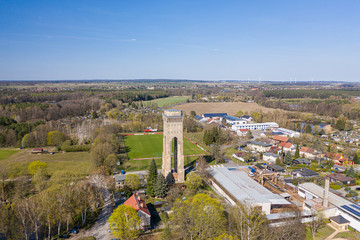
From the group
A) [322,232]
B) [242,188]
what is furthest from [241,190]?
[322,232]

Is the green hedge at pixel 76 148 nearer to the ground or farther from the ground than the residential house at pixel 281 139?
nearer to the ground

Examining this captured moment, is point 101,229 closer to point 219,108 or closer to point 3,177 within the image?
point 3,177

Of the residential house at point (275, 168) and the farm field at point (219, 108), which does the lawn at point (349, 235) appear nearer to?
the residential house at point (275, 168)

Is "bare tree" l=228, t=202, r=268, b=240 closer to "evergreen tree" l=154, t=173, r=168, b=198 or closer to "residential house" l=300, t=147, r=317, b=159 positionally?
"evergreen tree" l=154, t=173, r=168, b=198

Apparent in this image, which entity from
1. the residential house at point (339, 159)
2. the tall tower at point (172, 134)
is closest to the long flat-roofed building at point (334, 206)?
the tall tower at point (172, 134)

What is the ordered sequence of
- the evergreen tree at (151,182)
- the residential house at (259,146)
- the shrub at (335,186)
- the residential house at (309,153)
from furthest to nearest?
the residential house at (259,146)
the residential house at (309,153)
the shrub at (335,186)
the evergreen tree at (151,182)

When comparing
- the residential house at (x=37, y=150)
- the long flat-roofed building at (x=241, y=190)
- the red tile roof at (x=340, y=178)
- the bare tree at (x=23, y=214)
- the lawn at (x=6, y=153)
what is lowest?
the lawn at (x=6, y=153)

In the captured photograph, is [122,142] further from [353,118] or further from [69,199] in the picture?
[353,118]
